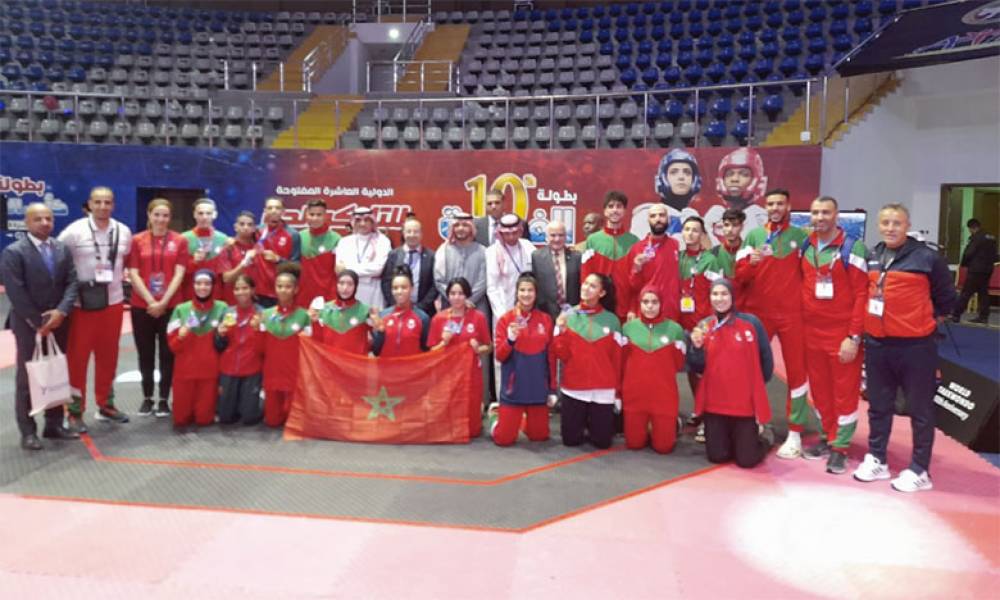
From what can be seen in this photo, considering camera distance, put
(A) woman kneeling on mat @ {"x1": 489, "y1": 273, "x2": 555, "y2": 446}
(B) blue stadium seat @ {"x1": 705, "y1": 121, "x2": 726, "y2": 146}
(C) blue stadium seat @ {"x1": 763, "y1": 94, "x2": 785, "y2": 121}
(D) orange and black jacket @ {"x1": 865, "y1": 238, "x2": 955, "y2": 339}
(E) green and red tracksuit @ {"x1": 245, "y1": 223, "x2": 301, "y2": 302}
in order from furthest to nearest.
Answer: (C) blue stadium seat @ {"x1": 763, "y1": 94, "x2": 785, "y2": 121} → (B) blue stadium seat @ {"x1": 705, "y1": 121, "x2": 726, "y2": 146} → (E) green and red tracksuit @ {"x1": 245, "y1": 223, "x2": 301, "y2": 302} → (A) woman kneeling on mat @ {"x1": 489, "y1": 273, "x2": 555, "y2": 446} → (D) orange and black jacket @ {"x1": 865, "y1": 238, "x2": 955, "y2": 339}

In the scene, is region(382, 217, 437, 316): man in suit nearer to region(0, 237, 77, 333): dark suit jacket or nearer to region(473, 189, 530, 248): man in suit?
region(473, 189, 530, 248): man in suit

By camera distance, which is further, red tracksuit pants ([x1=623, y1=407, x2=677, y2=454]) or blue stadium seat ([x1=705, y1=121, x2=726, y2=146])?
blue stadium seat ([x1=705, y1=121, x2=726, y2=146])

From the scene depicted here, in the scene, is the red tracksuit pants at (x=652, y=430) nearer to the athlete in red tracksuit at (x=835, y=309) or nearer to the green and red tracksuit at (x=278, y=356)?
the athlete in red tracksuit at (x=835, y=309)

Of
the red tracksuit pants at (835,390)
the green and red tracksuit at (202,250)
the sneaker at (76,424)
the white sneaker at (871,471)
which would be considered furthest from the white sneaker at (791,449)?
the sneaker at (76,424)

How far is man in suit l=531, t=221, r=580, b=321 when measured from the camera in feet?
19.9

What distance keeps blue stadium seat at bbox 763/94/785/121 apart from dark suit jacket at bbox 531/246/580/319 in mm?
8097

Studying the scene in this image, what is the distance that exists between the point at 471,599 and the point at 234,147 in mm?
12546

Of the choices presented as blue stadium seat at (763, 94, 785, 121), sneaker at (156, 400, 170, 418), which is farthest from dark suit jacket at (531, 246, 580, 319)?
blue stadium seat at (763, 94, 785, 121)

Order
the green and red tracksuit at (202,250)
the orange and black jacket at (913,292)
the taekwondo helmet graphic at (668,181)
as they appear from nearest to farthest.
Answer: the orange and black jacket at (913,292)
the green and red tracksuit at (202,250)
the taekwondo helmet graphic at (668,181)

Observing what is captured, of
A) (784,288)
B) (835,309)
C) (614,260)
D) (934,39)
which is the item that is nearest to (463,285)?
(614,260)

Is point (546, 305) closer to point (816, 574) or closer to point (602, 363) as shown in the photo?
point (602, 363)

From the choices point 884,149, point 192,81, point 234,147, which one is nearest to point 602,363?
point 884,149

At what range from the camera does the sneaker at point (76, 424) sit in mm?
5617

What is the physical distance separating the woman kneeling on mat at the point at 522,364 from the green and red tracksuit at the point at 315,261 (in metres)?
2.29
